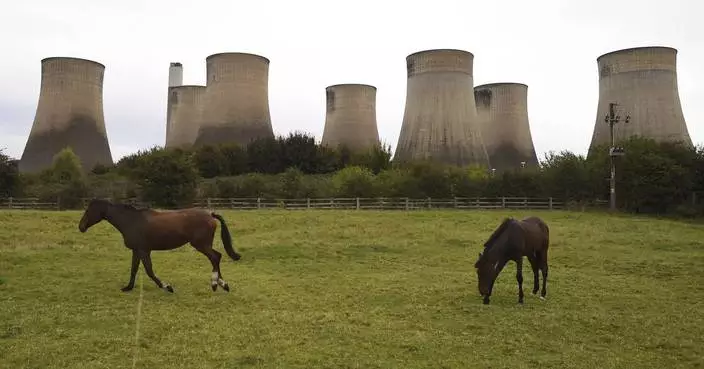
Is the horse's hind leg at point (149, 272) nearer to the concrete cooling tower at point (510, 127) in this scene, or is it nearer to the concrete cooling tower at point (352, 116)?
the concrete cooling tower at point (352, 116)

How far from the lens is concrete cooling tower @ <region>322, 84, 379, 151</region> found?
45719 mm

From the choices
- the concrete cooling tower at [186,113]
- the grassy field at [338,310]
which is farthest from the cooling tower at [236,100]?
the grassy field at [338,310]

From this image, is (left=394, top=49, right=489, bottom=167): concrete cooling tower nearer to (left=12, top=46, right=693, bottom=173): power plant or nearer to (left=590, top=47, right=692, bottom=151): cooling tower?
(left=12, top=46, right=693, bottom=173): power plant

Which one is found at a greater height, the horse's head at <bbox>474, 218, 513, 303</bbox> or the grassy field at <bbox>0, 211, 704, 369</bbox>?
the horse's head at <bbox>474, 218, 513, 303</bbox>

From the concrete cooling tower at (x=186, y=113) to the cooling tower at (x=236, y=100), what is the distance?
9.14 metres

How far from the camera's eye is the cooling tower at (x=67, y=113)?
37938 millimetres

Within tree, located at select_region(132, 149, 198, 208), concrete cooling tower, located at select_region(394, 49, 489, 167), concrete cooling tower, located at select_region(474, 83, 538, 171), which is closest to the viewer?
tree, located at select_region(132, 149, 198, 208)

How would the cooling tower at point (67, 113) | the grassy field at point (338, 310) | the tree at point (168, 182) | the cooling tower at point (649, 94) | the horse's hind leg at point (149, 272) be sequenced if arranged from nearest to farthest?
the grassy field at point (338, 310)
the horse's hind leg at point (149, 272)
the tree at point (168, 182)
the cooling tower at point (649, 94)
the cooling tower at point (67, 113)

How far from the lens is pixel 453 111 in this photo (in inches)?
1485

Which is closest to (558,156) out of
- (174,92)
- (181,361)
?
(181,361)

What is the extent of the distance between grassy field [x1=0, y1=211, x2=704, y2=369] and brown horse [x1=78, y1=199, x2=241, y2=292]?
50cm

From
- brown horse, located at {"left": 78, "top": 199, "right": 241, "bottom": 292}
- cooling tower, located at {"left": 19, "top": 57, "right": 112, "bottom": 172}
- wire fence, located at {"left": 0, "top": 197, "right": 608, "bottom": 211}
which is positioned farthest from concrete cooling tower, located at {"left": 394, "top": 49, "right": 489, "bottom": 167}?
brown horse, located at {"left": 78, "top": 199, "right": 241, "bottom": 292}

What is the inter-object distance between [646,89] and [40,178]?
35.2m

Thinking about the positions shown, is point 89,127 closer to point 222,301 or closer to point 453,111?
point 453,111
